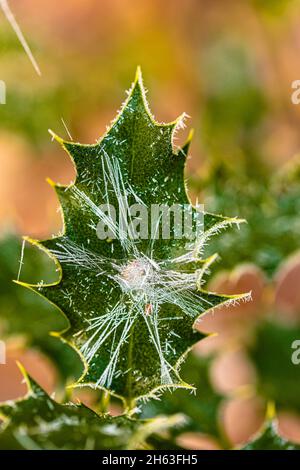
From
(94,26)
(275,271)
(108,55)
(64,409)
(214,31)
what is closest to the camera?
(64,409)

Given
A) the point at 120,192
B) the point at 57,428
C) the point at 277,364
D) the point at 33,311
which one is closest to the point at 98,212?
the point at 120,192

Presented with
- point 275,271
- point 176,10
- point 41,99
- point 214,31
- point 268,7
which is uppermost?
point 176,10

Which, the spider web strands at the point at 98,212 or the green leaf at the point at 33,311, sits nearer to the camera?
the spider web strands at the point at 98,212

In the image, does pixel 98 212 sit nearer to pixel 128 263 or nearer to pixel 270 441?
pixel 128 263

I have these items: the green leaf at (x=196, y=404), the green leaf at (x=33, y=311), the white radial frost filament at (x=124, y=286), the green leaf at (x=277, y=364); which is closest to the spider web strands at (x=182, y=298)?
the white radial frost filament at (x=124, y=286)

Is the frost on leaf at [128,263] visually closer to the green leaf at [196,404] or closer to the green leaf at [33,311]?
the green leaf at [196,404]

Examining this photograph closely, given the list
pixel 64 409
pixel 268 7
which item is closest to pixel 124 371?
pixel 64 409
